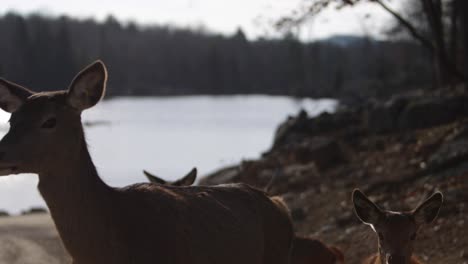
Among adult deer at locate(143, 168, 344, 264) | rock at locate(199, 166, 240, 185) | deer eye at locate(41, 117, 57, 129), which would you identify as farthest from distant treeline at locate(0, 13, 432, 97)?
deer eye at locate(41, 117, 57, 129)

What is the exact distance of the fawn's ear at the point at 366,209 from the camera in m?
8.61

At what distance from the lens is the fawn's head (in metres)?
5.57

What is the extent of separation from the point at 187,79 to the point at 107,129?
90288 millimetres

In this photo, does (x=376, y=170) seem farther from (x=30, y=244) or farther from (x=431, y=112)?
(x=30, y=244)

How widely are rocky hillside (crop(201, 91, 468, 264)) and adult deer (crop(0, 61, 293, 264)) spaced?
5.69 m

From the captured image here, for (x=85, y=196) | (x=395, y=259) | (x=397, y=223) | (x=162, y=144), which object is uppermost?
(x=85, y=196)

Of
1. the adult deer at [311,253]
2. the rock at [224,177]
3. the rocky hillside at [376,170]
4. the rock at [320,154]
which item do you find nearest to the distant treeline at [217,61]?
A: the rock at [224,177]

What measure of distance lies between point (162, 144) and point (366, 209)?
3763 centimetres

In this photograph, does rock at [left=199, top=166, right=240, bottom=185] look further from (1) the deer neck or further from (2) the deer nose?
(1) the deer neck

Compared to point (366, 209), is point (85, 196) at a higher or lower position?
higher

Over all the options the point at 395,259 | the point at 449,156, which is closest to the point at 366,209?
the point at 395,259

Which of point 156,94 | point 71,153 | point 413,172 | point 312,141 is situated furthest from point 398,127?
point 156,94

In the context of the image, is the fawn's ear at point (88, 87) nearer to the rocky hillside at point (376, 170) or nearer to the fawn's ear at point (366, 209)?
the fawn's ear at point (366, 209)

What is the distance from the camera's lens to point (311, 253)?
393 inches
